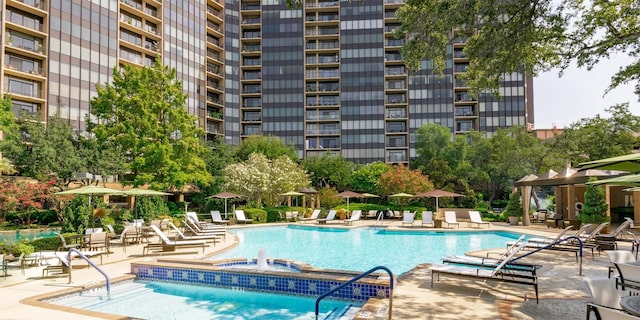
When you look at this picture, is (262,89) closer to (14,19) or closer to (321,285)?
(14,19)

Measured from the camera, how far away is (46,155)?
93.8ft

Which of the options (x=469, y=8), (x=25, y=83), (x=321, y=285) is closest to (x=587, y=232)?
(x=469, y=8)

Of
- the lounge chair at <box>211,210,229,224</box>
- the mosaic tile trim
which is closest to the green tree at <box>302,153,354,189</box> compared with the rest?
the lounge chair at <box>211,210,229,224</box>

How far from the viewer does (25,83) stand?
38.3 metres

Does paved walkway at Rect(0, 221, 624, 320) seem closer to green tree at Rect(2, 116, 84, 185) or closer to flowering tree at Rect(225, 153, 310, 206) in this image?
flowering tree at Rect(225, 153, 310, 206)

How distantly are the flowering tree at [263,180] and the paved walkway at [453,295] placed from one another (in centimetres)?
1999

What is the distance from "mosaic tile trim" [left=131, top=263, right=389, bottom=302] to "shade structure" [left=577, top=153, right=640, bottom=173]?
4209 millimetres

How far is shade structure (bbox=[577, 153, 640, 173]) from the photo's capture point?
6.77 m

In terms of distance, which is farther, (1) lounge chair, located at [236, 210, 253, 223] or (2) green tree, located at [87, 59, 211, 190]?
(2) green tree, located at [87, 59, 211, 190]

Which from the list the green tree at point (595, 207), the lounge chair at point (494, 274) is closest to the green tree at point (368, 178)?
the green tree at point (595, 207)

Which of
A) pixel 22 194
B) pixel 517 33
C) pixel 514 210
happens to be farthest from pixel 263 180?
pixel 517 33

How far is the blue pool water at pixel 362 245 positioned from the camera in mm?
12905

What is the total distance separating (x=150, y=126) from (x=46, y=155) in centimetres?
846

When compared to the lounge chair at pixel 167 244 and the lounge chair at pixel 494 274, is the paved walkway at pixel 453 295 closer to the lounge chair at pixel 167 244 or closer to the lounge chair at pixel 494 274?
the lounge chair at pixel 494 274
